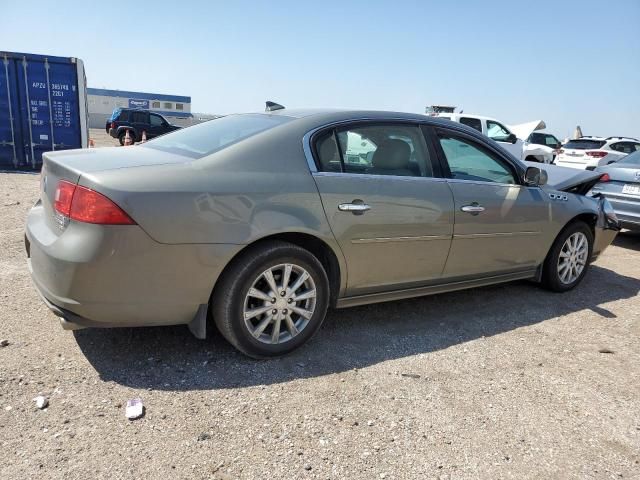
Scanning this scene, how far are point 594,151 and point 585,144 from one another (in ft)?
3.41

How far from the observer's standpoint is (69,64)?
12.5 metres

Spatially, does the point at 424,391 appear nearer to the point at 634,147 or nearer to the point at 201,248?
the point at 201,248

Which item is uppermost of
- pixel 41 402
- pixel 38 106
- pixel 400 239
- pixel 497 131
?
pixel 497 131

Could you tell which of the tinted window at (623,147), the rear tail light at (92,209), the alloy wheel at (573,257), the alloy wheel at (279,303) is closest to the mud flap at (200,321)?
the alloy wheel at (279,303)

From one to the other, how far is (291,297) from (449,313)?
1664mm

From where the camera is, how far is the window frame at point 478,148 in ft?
12.5

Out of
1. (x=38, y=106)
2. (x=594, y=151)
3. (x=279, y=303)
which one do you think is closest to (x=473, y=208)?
(x=279, y=303)

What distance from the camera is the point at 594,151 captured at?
15703 mm

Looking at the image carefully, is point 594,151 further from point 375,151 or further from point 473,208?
point 375,151

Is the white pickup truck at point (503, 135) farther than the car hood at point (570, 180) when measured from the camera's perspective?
Yes

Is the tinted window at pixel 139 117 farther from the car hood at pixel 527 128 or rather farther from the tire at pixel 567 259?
the tire at pixel 567 259

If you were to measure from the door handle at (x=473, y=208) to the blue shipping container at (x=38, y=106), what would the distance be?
11.7 m

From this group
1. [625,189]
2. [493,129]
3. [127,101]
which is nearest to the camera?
[625,189]

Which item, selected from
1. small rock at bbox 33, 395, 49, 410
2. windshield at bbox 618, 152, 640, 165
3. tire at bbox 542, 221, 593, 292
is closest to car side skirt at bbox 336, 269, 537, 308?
tire at bbox 542, 221, 593, 292
